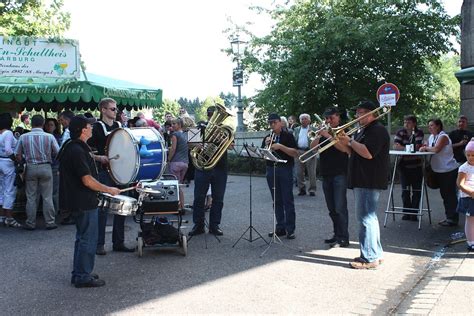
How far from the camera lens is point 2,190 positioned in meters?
8.42

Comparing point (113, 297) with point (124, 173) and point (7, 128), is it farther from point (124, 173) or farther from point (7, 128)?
point (7, 128)

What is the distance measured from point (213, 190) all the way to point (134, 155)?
2.12 m

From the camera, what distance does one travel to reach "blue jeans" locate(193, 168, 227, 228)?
753 centimetres

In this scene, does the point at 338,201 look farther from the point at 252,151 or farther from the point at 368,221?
the point at 252,151

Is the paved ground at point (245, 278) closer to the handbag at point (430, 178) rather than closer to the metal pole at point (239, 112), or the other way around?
the handbag at point (430, 178)

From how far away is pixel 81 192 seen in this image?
5.09 metres

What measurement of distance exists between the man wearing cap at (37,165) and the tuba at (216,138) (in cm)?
265

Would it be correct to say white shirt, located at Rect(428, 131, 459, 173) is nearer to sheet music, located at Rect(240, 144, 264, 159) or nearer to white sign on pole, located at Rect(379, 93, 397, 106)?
sheet music, located at Rect(240, 144, 264, 159)

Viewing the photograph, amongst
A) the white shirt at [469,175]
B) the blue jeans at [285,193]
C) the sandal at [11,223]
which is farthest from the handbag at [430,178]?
the sandal at [11,223]

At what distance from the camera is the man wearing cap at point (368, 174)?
5656mm

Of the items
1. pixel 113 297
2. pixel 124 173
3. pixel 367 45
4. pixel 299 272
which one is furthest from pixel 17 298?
pixel 367 45

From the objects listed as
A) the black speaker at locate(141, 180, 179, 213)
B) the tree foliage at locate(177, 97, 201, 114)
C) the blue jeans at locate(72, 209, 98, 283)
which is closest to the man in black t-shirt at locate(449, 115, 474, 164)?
the black speaker at locate(141, 180, 179, 213)

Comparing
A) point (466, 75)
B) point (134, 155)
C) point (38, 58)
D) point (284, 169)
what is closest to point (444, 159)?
point (466, 75)

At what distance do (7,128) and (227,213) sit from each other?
418cm
